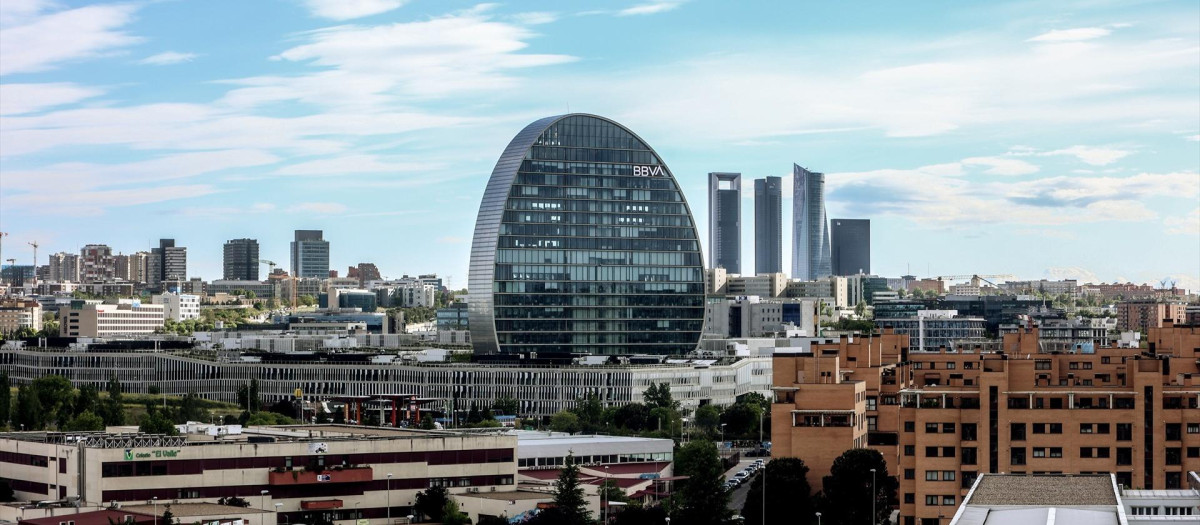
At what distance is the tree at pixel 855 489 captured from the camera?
102 metres

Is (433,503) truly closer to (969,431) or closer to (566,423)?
(969,431)

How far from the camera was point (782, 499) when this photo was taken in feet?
335

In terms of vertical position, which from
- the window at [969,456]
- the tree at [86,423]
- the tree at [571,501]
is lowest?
the tree at [571,501]

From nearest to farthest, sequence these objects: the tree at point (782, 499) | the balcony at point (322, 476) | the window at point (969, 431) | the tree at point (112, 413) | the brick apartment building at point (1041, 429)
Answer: the balcony at point (322, 476) < the tree at point (782, 499) < the brick apartment building at point (1041, 429) < the window at point (969, 431) < the tree at point (112, 413)

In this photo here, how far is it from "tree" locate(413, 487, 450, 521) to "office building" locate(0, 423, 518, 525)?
121 cm

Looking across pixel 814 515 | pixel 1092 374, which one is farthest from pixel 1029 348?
pixel 814 515

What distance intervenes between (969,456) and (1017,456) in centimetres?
248

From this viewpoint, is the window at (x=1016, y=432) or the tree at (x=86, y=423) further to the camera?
the tree at (x=86, y=423)

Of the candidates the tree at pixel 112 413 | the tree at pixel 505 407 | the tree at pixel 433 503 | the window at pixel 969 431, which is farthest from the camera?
the tree at pixel 505 407

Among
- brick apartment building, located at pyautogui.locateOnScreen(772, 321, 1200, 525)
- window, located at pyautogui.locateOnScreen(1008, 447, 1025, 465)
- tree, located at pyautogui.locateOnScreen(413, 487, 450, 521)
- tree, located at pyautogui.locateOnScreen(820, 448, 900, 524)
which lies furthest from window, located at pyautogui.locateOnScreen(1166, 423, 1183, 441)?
tree, located at pyautogui.locateOnScreen(413, 487, 450, 521)

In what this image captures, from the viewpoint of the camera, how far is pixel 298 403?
612 ft

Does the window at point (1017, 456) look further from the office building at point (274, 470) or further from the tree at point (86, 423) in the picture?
the tree at point (86, 423)

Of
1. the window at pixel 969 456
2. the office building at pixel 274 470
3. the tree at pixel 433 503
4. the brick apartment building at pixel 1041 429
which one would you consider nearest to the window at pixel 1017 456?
the brick apartment building at pixel 1041 429

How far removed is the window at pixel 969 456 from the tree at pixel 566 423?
190 feet
